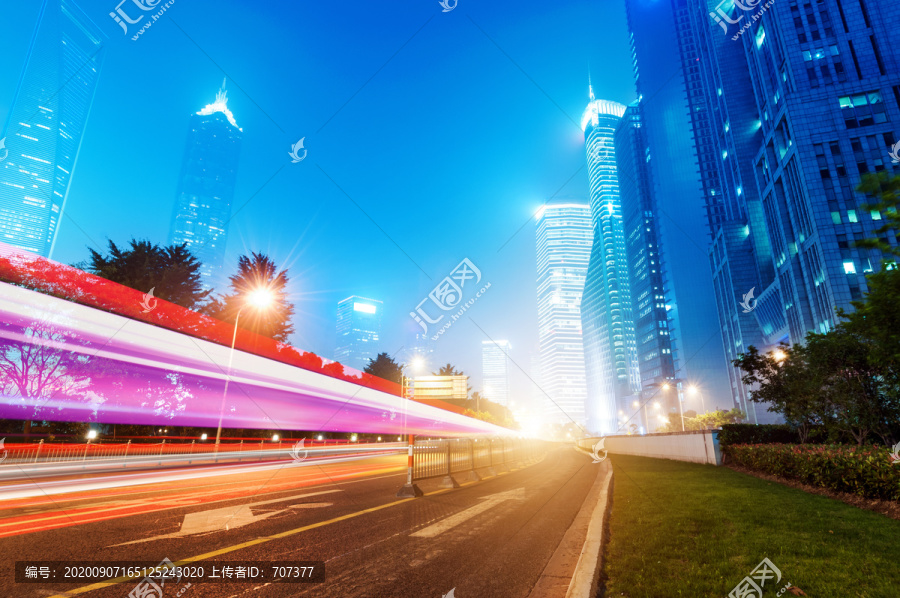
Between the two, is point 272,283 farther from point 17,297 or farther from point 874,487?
point 874,487

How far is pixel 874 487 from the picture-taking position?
898cm

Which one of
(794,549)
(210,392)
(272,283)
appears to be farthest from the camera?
(272,283)

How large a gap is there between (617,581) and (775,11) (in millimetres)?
111400

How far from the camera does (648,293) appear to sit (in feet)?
576

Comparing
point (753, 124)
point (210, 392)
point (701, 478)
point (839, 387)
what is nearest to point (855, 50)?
point (753, 124)

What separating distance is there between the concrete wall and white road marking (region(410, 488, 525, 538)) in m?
13.7

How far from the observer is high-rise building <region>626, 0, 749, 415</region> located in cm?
14475

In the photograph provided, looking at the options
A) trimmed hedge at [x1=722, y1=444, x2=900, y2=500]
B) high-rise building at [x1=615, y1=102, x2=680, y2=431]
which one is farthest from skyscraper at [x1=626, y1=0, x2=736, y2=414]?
trimmed hedge at [x1=722, y1=444, x2=900, y2=500]

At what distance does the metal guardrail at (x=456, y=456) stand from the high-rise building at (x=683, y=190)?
5369 inches

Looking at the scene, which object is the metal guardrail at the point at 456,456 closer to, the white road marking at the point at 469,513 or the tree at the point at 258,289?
the white road marking at the point at 469,513

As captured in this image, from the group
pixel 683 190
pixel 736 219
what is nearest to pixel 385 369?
pixel 736 219

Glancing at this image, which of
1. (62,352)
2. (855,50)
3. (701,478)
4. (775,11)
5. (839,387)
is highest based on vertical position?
(775,11)

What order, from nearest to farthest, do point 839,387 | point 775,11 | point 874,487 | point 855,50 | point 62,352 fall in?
point 874,487 → point 839,387 → point 62,352 → point 855,50 → point 775,11

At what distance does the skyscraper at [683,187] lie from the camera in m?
145
